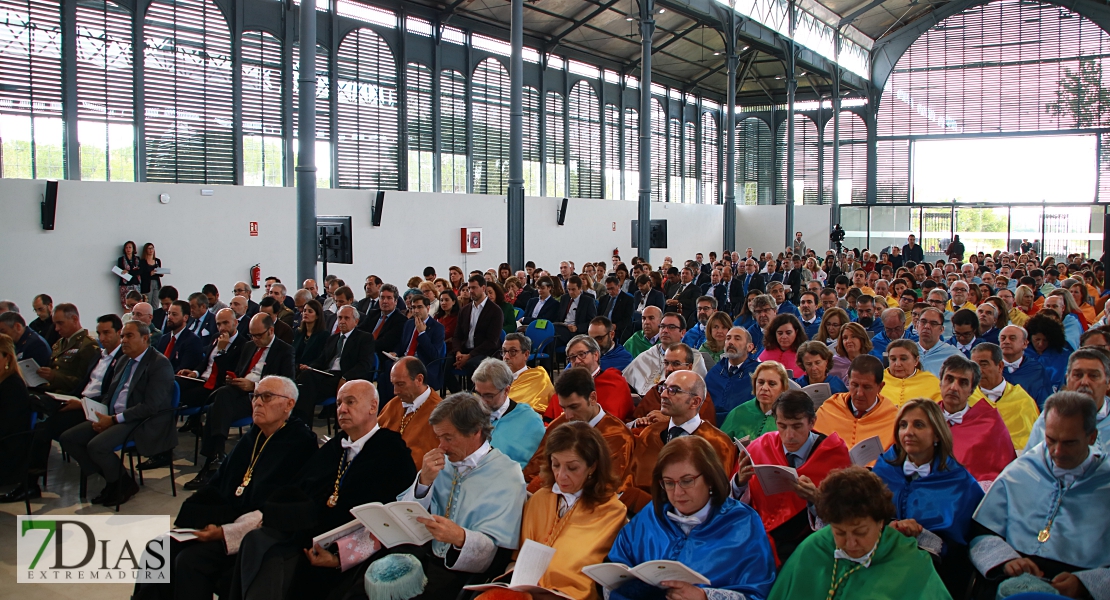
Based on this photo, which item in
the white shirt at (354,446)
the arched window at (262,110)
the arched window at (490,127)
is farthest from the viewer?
the arched window at (490,127)

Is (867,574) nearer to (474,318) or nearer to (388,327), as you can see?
(388,327)

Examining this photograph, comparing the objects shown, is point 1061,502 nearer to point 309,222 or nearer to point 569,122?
point 309,222

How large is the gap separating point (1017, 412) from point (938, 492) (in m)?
1.84

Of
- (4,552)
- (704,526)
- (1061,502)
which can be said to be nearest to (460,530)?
(704,526)

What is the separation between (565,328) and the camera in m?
9.52

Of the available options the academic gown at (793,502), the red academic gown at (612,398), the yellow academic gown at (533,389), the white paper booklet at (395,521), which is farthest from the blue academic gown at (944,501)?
the yellow academic gown at (533,389)

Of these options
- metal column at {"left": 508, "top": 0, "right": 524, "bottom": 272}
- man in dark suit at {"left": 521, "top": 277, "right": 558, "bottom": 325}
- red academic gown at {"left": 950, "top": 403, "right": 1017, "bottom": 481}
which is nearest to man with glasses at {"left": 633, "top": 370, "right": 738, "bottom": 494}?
red academic gown at {"left": 950, "top": 403, "right": 1017, "bottom": 481}

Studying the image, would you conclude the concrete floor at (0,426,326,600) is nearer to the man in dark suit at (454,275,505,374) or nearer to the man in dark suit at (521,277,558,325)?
the man in dark suit at (454,275,505,374)

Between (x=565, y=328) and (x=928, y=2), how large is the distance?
71.4ft

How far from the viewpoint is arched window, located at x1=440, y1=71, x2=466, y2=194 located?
57.0ft

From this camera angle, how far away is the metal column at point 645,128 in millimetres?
15758

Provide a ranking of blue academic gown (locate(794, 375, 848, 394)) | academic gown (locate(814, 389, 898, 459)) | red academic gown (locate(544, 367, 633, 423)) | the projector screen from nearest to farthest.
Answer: academic gown (locate(814, 389, 898, 459)) → red academic gown (locate(544, 367, 633, 423)) → blue academic gown (locate(794, 375, 848, 394)) → the projector screen

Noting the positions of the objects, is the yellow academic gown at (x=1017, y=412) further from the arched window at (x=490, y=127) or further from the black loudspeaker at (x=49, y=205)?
the arched window at (x=490, y=127)

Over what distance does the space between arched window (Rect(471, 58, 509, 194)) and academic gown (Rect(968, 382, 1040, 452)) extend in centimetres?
1453
